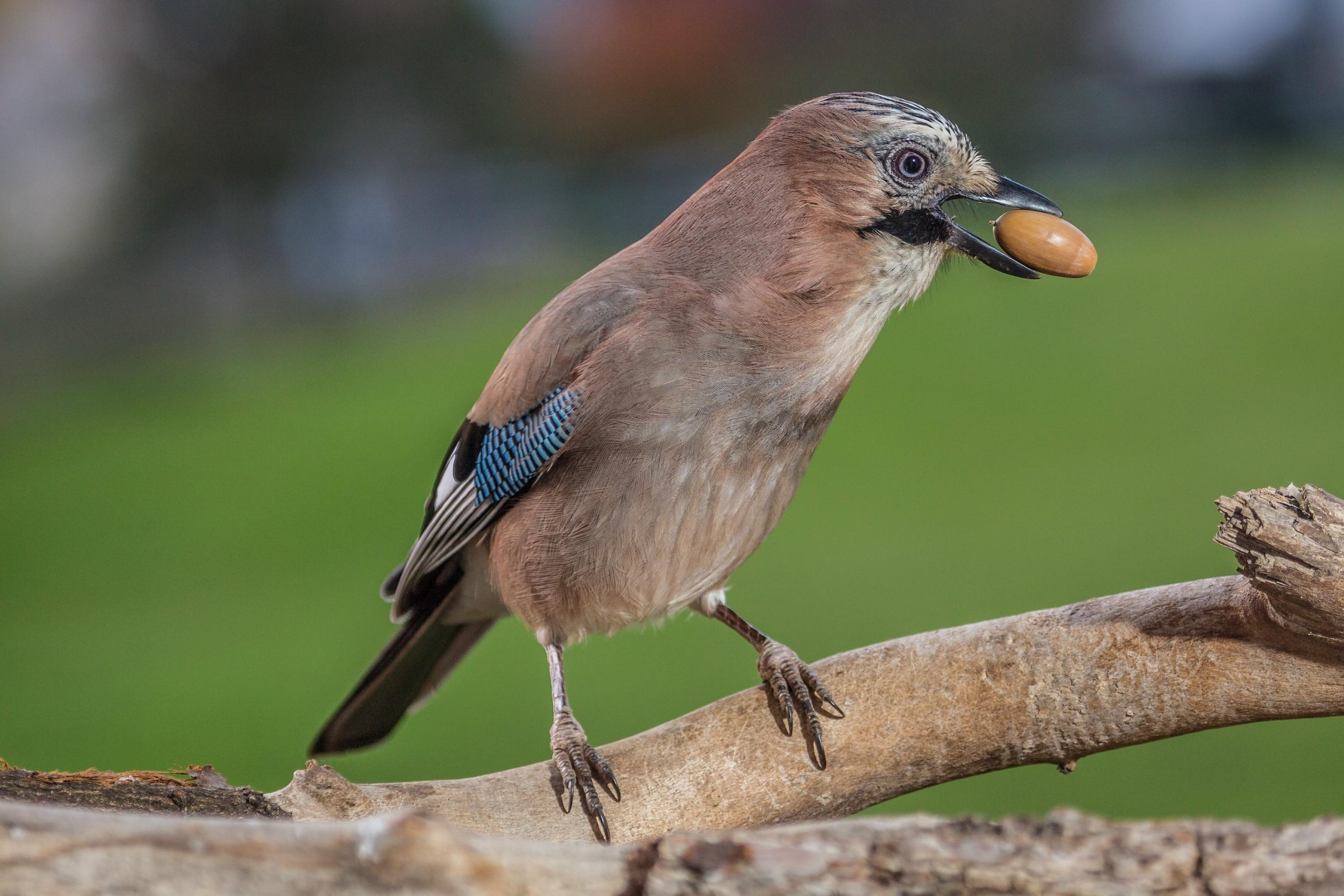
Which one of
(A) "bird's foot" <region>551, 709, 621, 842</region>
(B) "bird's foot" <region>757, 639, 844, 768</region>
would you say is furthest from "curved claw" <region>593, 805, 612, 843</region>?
(B) "bird's foot" <region>757, 639, 844, 768</region>

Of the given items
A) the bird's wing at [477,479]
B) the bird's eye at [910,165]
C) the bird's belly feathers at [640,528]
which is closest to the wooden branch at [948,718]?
the bird's belly feathers at [640,528]

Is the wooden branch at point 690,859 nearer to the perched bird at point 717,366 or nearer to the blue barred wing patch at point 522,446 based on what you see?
the perched bird at point 717,366

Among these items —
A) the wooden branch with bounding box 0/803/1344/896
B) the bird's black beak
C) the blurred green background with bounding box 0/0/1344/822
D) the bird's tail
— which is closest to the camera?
the wooden branch with bounding box 0/803/1344/896

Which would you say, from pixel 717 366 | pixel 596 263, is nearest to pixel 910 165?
pixel 717 366

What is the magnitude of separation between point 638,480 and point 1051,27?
675 cm

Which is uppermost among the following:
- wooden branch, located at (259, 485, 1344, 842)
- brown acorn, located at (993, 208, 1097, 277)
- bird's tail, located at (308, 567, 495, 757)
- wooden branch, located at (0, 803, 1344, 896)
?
brown acorn, located at (993, 208, 1097, 277)

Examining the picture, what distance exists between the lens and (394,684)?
2.19 metres

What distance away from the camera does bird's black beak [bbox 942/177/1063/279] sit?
170cm

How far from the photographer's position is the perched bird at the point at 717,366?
1.71m

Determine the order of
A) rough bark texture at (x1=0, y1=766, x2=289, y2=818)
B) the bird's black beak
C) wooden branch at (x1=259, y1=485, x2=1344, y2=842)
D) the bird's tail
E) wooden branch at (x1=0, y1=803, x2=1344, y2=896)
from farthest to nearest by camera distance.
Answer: the bird's tail
the bird's black beak
wooden branch at (x1=259, y1=485, x2=1344, y2=842)
rough bark texture at (x1=0, y1=766, x2=289, y2=818)
wooden branch at (x1=0, y1=803, x2=1344, y2=896)

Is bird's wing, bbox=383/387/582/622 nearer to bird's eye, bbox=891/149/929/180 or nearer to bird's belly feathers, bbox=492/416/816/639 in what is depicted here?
bird's belly feathers, bbox=492/416/816/639

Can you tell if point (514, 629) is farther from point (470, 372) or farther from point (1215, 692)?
point (1215, 692)

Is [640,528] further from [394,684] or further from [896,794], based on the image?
[394,684]

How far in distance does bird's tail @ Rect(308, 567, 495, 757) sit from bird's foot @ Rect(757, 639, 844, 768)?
0.64 m
